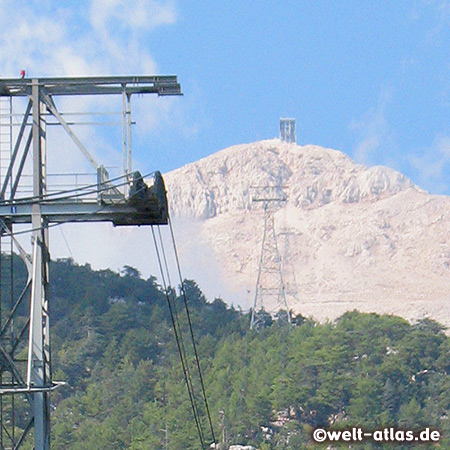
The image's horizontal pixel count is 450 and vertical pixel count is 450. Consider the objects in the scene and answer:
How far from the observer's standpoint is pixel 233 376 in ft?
296

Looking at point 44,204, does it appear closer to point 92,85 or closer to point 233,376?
point 92,85

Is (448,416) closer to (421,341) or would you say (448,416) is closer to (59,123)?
(421,341)

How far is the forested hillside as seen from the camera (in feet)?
261

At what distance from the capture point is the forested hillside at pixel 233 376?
79.6m

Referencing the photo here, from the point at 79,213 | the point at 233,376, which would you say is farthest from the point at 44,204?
the point at 233,376

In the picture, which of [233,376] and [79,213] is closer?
[79,213]

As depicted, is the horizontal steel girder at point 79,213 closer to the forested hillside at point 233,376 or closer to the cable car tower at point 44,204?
the cable car tower at point 44,204

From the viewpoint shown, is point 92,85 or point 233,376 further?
point 233,376

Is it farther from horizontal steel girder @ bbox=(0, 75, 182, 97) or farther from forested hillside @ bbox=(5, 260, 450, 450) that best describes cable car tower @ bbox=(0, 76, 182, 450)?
forested hillside @ bbox=(5, 260, 450, 450)

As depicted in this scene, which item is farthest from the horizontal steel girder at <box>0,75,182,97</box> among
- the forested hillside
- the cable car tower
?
the forested hillside

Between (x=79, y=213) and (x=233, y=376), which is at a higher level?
(x=233, y=376)

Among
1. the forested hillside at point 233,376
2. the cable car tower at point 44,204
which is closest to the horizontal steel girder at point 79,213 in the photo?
the cable car tower at point 44,204

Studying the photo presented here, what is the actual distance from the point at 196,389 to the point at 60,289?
30087 millimetres

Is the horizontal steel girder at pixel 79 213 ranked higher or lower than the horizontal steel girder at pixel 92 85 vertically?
lower
